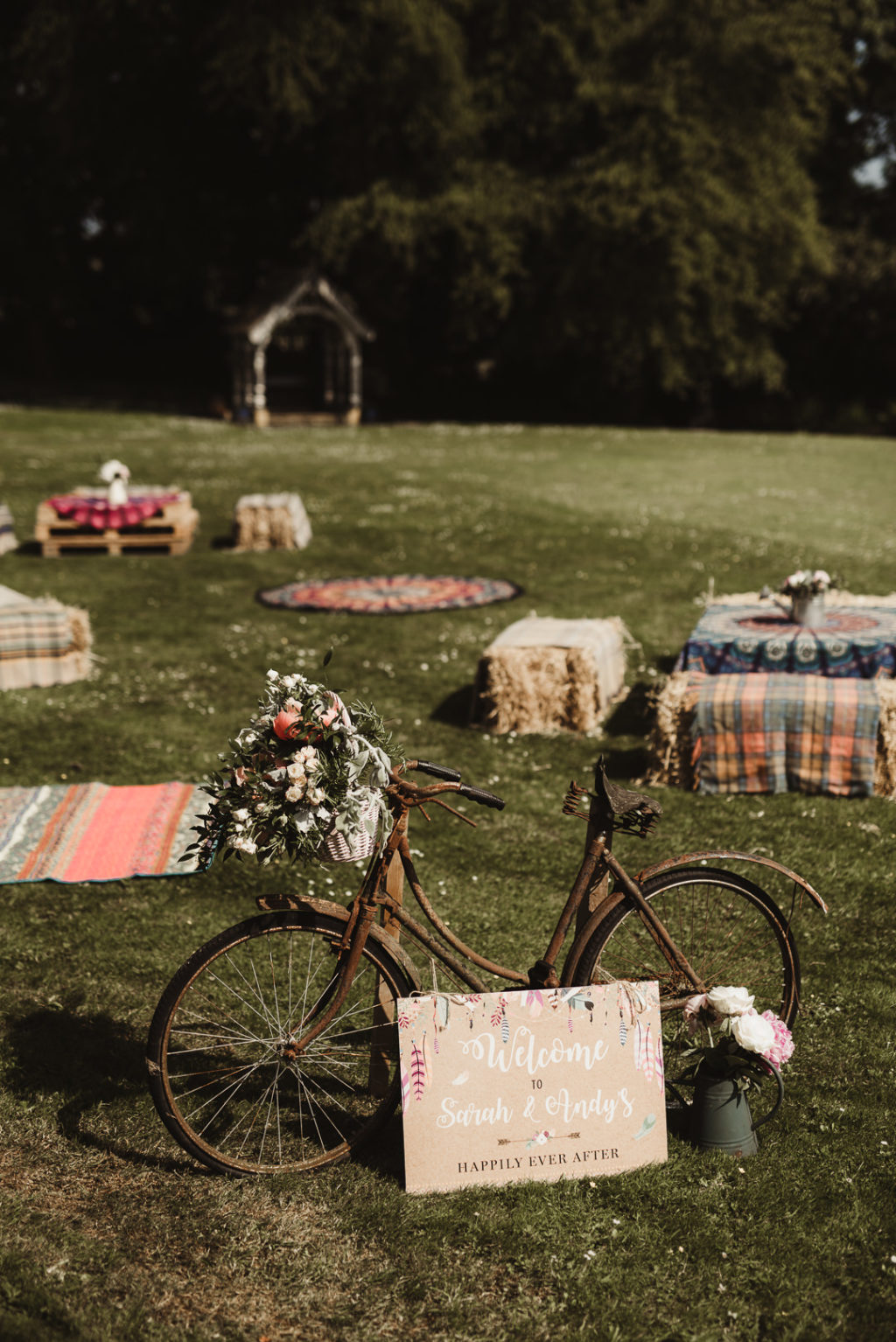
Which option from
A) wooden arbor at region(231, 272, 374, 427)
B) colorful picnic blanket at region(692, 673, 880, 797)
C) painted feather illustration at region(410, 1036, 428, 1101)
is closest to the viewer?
painted feather illustration at region(410, 1036, 428, 1101)

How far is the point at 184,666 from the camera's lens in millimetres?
11969

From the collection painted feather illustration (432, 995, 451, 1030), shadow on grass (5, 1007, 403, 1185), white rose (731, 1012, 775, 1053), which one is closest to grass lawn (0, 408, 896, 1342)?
shadow on grass (5, 1007, 403, 1185)

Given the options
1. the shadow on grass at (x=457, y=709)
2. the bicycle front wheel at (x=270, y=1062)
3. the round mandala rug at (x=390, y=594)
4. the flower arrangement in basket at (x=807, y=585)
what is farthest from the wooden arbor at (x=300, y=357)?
the bicycle front wheel at (x=270, y=1062)

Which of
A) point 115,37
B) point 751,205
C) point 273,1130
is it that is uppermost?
point 115,37

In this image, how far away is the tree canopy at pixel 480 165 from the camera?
115ft

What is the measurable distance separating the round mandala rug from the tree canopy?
21664mm

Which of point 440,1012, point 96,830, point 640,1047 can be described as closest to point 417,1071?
point 440,1012

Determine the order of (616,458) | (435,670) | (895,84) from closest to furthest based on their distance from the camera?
(435,670), (616,458), (895,84)

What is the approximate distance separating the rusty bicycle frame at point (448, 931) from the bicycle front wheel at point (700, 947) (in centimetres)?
5

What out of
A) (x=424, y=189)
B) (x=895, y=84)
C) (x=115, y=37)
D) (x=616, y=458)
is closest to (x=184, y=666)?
(x=616, y=458)

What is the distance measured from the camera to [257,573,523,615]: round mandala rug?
14.2 metres

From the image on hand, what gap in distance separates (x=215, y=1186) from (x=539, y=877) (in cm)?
315

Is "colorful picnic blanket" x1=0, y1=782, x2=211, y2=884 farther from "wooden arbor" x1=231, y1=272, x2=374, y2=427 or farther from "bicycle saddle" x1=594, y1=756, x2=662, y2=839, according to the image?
"wooden arbor" x1=231, y1=272, x2=374, y2=427

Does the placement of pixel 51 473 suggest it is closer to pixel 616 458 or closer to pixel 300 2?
pixel 616 458
